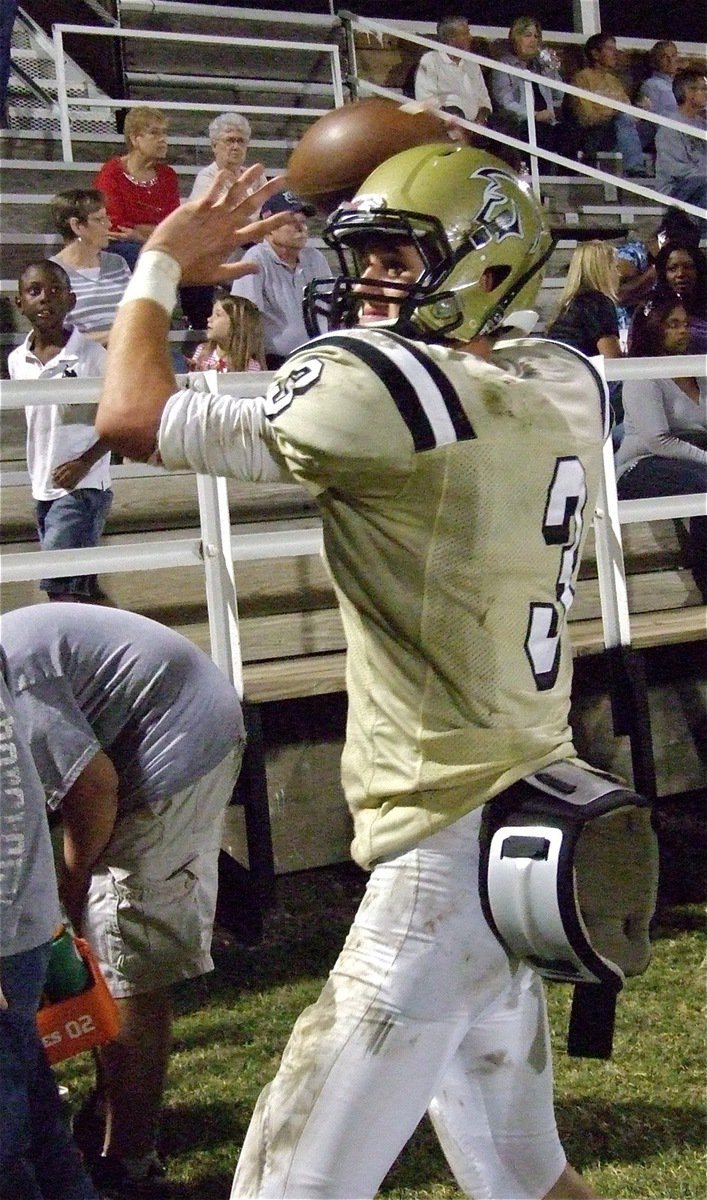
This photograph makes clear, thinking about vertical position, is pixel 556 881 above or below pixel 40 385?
below

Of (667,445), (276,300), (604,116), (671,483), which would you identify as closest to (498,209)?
(671,483)

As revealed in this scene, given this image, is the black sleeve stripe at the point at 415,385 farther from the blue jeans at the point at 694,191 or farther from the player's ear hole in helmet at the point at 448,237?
the blue jeans at the point at 694,191

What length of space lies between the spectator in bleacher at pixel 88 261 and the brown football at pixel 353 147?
3705 mm

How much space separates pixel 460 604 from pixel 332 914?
3.33 m

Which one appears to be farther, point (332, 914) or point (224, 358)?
point (224, 358)

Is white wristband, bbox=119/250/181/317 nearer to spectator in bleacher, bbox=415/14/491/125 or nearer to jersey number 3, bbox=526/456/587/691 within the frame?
jersey number 3, bbox=526/456/587/691

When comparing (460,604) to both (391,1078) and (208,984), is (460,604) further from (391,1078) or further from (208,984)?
(208,984)

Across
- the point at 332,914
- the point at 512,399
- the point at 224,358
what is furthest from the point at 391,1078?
the point at 224,358

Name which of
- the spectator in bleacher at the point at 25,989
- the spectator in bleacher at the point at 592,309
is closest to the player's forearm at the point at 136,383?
the spectator in bleacher at the point at 25,989

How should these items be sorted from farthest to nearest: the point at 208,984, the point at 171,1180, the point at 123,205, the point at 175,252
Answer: the point at 123,205 → the point at 208,984 → the point at 171,1180 → the point at 175,252

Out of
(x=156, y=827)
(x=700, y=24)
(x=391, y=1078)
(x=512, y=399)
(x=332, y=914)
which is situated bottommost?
(x=332, y=914)

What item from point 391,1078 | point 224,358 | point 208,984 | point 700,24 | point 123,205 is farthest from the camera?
point 700,24

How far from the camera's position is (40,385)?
408 centimetres

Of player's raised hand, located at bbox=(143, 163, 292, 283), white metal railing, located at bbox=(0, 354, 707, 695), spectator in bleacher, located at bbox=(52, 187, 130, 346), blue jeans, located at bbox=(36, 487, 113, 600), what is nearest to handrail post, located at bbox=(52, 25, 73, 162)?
spectator in bleacher, located at bbox=(52, 187, 130, 346)
